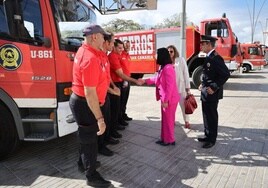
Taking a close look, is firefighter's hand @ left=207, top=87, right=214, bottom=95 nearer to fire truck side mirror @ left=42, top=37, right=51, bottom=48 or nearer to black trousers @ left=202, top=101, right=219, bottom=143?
black trousers @ left=202, top=101, right=219, bottom=143

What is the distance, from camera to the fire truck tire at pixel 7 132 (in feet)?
12.7

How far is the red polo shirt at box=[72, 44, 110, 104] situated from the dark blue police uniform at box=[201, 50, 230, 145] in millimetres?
2061

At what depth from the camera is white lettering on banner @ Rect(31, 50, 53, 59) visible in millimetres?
3650

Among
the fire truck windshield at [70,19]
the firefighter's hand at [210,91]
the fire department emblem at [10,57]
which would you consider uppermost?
the fire truck windshield at [70,19]

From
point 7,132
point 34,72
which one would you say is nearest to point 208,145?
point 34,72

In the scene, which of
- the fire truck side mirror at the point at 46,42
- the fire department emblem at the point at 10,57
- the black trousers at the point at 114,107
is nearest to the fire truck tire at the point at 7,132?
the fire department emblem at the point at 10,57

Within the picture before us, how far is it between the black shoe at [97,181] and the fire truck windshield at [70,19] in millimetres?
1803

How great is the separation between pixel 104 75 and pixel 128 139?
2.32 m

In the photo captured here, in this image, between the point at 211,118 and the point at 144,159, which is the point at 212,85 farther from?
the point at 144,159

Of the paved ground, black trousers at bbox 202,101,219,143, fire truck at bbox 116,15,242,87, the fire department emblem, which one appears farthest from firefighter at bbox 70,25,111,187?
fire truck at bbox 116,15,242,87

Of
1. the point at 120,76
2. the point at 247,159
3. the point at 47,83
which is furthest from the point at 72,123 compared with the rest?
the point at 247,159

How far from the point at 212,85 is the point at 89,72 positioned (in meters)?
2.36

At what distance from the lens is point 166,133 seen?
190 inches

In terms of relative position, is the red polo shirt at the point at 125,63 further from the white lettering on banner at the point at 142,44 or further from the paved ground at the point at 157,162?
the white lettering on banner at the point at 142,44
